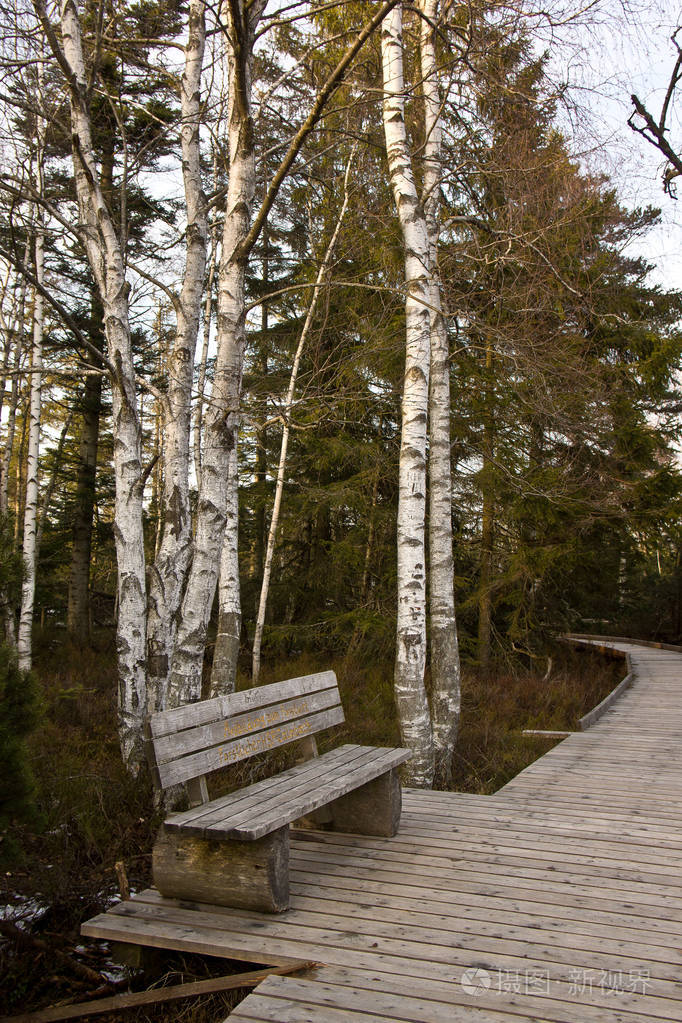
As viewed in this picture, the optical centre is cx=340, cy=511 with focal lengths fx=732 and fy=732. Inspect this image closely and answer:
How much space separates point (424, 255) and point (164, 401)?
2960mm

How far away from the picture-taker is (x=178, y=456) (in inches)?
265

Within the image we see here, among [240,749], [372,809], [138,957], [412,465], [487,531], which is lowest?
[138,957]

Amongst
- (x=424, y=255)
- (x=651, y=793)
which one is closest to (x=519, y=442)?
(x=424, y=255)

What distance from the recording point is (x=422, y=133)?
9.60 metres

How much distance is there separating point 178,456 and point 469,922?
4.67 metres

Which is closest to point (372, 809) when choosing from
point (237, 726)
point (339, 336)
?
point (237, 726)

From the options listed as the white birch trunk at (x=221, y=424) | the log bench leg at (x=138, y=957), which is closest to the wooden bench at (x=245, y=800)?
the log bench leg at (x=138, y=957)

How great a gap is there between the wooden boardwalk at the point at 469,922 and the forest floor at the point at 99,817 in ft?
1.26

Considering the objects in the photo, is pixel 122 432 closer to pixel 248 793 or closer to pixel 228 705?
pixel 228 705

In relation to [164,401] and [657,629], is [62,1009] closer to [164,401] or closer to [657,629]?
A: [164,401]

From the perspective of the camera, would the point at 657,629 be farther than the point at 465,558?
Yes

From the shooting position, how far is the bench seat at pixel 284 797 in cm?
316

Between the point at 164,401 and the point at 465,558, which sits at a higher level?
the point at 164,401

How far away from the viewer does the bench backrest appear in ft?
11.1
